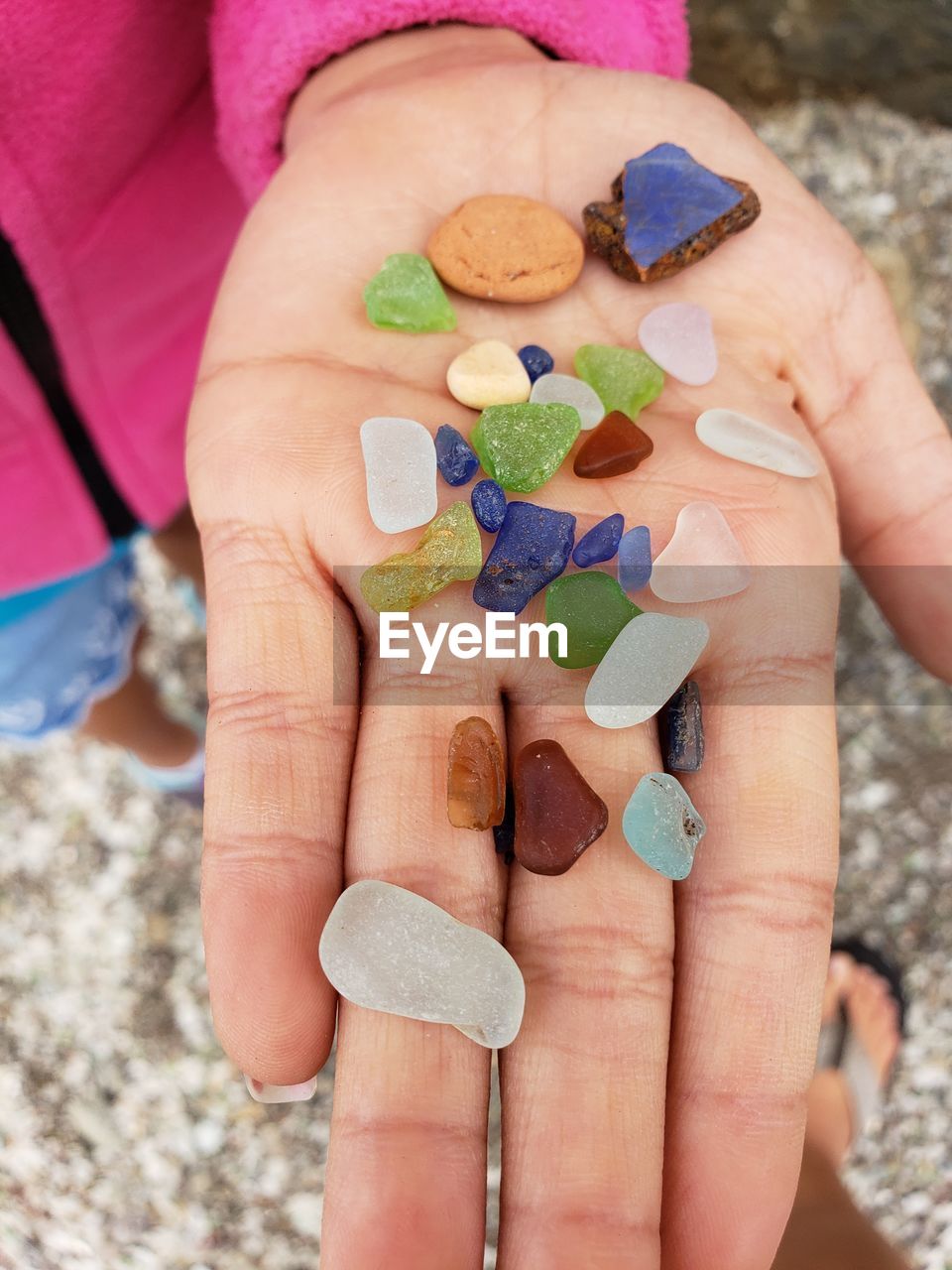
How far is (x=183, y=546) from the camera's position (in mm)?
→ 2320

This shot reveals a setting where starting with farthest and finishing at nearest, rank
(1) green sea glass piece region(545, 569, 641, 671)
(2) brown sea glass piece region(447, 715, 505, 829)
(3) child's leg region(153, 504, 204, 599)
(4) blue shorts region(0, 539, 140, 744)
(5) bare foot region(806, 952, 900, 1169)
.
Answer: (3) child's leg region(153, 504, 204, 599) → (5) bare foot region(806, 952, 900, 1169) → (4) blue shorts region(0, 539, 140, 744) → (1) green sea glass piece region(545, 569, 641, 671) → (2) brown sea glass piece region(447, 715, 505, 829)

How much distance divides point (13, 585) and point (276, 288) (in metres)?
0.71

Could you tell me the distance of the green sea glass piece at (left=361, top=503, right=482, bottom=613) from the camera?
1154 millimetres

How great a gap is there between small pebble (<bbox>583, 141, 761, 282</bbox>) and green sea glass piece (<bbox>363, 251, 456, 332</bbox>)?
26 centimetres

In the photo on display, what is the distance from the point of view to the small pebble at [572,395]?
53.6 inches

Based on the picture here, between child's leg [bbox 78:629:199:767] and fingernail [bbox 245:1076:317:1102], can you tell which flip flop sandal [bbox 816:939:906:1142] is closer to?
fingernail [bbox 245:1076:317:1102]

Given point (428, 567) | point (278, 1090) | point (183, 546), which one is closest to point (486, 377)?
point (428, 567)

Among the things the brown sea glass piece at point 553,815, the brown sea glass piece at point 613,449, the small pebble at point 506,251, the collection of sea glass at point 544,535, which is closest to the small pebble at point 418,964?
the collection of sea glass at point 544,535

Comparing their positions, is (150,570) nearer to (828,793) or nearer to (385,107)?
(385,107)

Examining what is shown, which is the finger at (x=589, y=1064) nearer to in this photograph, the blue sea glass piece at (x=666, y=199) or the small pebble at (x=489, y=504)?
the small pebble at (x=489, y=504)

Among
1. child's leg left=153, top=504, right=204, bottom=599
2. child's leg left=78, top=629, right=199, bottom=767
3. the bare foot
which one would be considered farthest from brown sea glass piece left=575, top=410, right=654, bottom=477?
child's leg left=78, top=629, right=199, bottom=767

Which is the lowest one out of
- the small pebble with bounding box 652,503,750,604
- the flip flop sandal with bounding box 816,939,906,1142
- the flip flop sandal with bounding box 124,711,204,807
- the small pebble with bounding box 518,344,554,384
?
the flip flop sandal with bounding box 816,939,906,1142

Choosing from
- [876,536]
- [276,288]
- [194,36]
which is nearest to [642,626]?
[876,536]

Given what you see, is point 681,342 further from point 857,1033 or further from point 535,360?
point 857,1033
